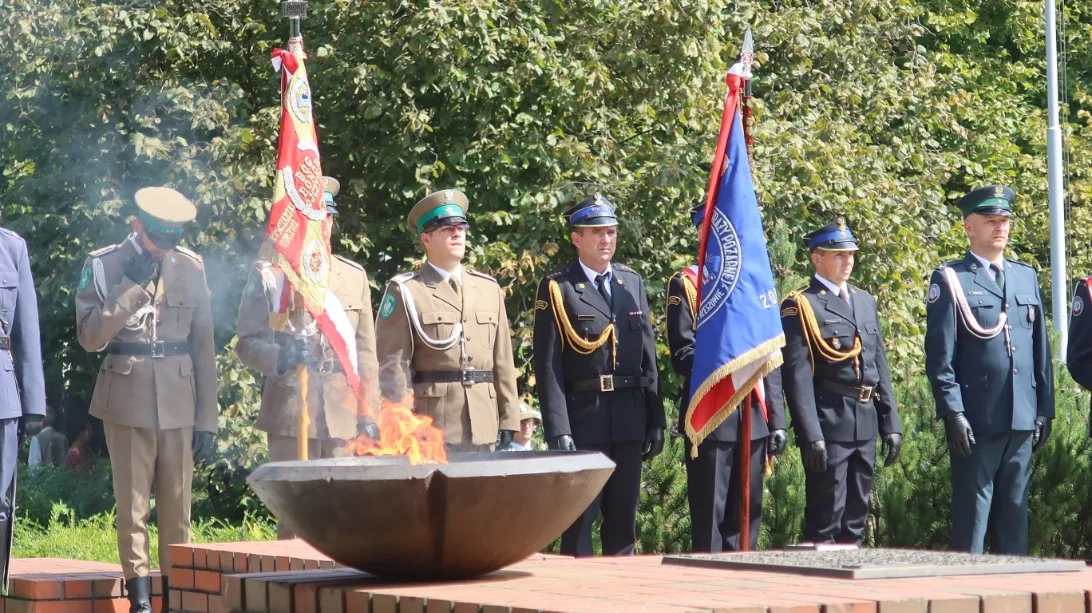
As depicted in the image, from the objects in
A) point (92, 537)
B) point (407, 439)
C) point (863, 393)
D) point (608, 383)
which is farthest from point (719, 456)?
point (92, 537)

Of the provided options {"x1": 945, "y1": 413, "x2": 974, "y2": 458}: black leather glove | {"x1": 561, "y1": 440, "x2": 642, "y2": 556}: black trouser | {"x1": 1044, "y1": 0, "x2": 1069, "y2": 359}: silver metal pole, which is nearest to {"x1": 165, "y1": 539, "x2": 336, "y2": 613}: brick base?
{"x1": 561, "y1": 440, "x2": 642, "y2": 556}: black trouser

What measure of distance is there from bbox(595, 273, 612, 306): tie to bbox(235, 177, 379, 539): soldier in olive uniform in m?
1.06

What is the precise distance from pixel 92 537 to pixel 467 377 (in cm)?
459

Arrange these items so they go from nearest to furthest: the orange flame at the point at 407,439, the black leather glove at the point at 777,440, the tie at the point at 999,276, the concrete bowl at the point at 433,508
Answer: the concrete bowl at the point at 433,508 → the orange flame at the point at 407,439 → the black leather glove at the point at 777,440 → the tie at the point at 999,276

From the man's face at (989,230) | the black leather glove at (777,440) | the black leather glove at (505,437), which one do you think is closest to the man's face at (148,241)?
the black leather glove at (505,437)

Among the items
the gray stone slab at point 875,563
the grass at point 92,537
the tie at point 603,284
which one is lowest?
the grass at point 92,537

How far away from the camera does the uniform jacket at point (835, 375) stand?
7410 millimetres

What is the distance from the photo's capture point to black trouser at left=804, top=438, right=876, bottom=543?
750 cm

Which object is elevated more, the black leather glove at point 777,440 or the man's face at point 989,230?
A: the man's face at point 989,230

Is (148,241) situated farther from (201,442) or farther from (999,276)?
(999,276)

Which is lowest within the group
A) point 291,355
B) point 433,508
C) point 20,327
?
point 433,508

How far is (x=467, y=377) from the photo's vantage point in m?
6.70

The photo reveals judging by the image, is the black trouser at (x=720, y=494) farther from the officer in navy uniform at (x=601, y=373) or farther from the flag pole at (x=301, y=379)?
the flag pole at (x=301, y=379)

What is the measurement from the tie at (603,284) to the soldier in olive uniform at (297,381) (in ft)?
3.49
